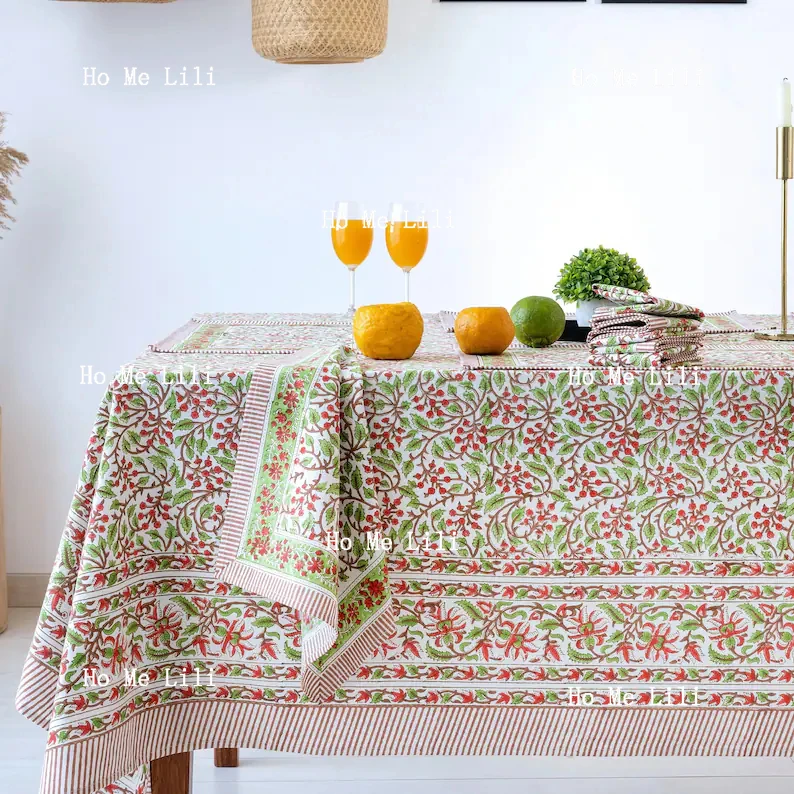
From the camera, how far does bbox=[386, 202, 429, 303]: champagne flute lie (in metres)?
1.79

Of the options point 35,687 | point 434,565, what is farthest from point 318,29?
point 35,687

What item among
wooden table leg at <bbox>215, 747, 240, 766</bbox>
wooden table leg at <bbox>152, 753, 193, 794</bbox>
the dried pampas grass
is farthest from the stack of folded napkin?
the dried pampas grass

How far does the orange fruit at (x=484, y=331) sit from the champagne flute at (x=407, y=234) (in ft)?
1.26

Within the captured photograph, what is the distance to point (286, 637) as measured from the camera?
1.34 m

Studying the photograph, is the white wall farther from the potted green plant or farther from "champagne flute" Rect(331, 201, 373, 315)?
the potted green plant

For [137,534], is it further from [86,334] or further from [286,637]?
[86,334]

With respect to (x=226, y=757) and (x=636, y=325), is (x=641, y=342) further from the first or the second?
(x=226, y=757)

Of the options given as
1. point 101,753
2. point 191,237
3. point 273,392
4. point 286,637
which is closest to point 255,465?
point 273,392

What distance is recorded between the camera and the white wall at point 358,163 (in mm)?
2672

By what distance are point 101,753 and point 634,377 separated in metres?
0.78

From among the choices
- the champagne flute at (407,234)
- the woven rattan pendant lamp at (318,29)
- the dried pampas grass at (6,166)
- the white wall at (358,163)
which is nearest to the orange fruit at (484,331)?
the champagne flute at (407,234)

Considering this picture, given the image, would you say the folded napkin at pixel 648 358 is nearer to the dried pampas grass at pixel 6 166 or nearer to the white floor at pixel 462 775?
the white floor at pixel 462 775

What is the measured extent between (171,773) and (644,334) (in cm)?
83

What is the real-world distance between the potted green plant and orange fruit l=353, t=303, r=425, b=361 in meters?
0.31
